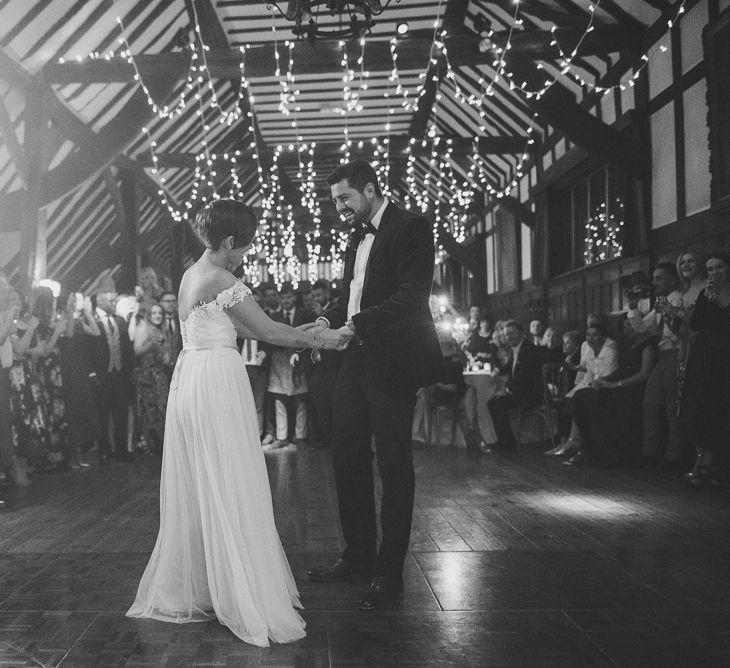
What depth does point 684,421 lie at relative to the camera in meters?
5.12

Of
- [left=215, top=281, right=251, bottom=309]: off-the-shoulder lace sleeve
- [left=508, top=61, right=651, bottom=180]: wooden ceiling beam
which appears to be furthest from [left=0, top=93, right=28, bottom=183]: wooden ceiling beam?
[left=215, top=281, right=251, bottom=309]: off-the-shoulder lace sleeve

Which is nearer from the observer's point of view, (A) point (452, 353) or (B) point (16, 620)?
(B) point (16, 620)

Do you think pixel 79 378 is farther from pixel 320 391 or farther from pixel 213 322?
pixel 213 322

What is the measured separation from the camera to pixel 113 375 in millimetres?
6672

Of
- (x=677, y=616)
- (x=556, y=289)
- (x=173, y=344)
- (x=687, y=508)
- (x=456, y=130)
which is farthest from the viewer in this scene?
(x=456, y=130)

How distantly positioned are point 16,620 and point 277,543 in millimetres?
855

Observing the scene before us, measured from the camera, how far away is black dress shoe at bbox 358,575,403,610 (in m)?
2.65

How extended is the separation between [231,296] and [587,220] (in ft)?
28.8

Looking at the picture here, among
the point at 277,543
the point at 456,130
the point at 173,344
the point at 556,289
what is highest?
the point at 456,130

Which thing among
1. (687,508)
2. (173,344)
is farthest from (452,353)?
(687,508)

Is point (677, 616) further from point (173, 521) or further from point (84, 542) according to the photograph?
point (84, 542)

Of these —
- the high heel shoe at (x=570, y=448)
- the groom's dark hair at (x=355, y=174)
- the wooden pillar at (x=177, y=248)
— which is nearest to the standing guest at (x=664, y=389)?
the high heel shoe at (x=570, y=448)

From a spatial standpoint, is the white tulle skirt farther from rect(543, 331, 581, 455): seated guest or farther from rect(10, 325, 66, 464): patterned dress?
rect(543, 331, 581, 455): seated guest

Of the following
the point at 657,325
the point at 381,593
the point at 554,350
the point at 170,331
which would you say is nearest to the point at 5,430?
the point at 170,331
